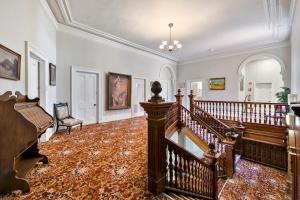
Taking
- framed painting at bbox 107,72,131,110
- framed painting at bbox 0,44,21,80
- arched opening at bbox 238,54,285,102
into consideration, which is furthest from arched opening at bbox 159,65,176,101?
framed painting at bbox 0,44,21,80

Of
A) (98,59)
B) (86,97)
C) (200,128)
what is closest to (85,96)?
(86,97)

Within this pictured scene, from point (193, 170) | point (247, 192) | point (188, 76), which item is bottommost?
point (247, 192)

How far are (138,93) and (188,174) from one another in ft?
17.8

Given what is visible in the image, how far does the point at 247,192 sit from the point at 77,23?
622 cm

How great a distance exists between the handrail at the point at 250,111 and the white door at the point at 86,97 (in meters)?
4.22

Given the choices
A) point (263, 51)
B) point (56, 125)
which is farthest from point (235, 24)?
point (56, 125)

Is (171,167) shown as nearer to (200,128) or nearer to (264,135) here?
(200,128)

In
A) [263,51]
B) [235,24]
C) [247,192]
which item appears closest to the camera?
[247,192]

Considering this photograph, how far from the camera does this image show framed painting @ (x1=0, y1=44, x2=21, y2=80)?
6.49ft

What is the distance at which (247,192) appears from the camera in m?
3.17

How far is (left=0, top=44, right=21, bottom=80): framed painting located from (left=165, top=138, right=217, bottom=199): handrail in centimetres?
233

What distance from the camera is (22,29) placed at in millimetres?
2527

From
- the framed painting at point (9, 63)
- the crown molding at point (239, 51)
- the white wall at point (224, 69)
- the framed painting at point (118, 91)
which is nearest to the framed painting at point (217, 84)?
the white wall at point (224, 69)

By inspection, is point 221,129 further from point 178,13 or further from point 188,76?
point 188,76
